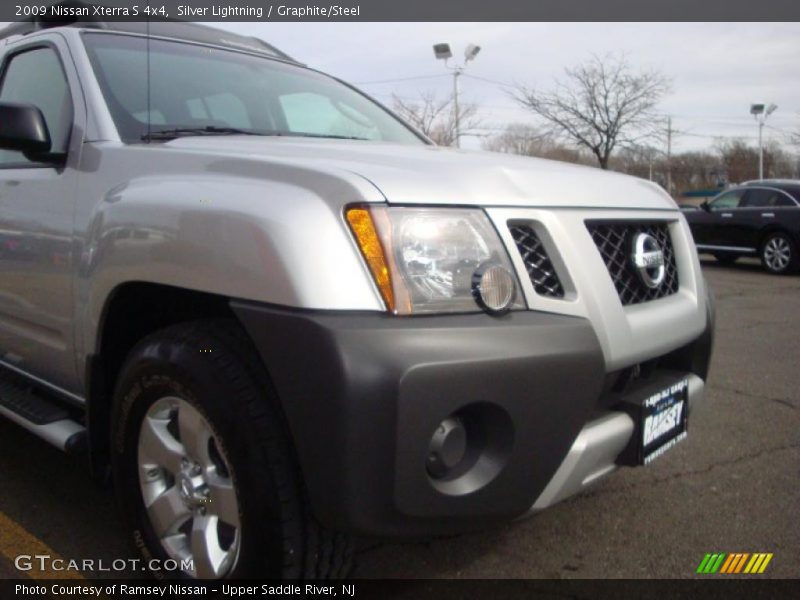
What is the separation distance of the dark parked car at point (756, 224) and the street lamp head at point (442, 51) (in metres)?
13.7

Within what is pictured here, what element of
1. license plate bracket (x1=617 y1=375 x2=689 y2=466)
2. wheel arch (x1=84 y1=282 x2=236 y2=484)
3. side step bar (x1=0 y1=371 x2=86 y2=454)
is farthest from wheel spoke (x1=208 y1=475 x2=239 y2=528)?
license plate bracket (x1=617 y1=375 x2=689 y2=466)

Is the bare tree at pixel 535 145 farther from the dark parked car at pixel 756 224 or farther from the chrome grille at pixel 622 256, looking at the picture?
the chrome grille at pixel 622 256

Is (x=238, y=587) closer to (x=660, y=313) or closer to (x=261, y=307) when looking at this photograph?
(x=261, y=307)

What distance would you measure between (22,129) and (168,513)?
1388 millimetres

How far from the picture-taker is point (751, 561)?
2.54m

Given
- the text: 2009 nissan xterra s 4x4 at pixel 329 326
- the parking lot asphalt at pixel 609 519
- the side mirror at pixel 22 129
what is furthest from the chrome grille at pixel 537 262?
the side mirror at pixel 22 129

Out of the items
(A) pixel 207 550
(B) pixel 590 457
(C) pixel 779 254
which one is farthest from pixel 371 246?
(C) pixel 779 254

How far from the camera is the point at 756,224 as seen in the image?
38.3 ft

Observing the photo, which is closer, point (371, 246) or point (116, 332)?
point (371, 246)

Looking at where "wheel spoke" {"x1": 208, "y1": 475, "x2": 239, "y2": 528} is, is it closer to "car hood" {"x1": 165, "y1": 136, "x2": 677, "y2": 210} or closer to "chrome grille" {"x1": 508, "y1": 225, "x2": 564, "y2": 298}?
"car hood" {"x1": 165, "y1": 136, "x2": 677, "y2": 210}

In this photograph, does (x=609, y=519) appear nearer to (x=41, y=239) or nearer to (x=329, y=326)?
(x=329, y=326)

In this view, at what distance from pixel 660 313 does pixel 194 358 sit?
1.40m

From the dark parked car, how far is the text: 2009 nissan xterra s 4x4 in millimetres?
9720

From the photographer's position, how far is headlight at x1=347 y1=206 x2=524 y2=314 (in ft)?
5.86
